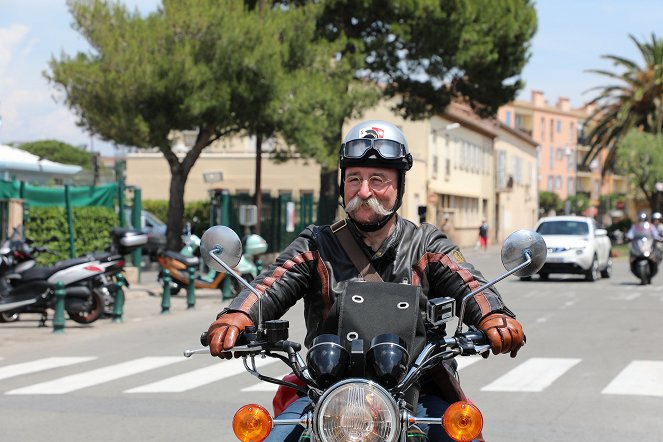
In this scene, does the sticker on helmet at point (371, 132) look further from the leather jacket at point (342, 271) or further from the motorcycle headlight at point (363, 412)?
the motorcycle headlight at point (363, 412)

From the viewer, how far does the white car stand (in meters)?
27.3

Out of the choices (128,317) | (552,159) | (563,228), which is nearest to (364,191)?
(128,317)

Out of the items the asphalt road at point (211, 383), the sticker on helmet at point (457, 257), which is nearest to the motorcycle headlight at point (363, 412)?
the sticker on helmet at point (457, 257)

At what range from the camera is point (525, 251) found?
12.6 feet

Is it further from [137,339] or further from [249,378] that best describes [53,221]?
[249,378]

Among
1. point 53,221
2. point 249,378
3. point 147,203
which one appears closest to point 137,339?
point 249,378

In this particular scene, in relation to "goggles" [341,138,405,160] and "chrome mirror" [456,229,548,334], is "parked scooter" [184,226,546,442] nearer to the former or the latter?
"chrome mirror" [456,229,548,334]

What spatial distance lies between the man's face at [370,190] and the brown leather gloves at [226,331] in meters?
0.52

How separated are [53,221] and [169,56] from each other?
6.17 meters

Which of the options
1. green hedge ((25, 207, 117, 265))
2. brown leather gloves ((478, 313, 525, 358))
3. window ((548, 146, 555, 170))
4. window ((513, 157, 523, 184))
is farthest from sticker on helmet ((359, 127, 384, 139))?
window ((548, 146, 555, 170))

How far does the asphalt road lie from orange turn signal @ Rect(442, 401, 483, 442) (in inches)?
170

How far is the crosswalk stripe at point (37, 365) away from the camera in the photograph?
443 inches

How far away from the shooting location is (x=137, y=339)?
1440cm

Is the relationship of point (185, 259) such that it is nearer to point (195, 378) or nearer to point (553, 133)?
point (195, 378)
